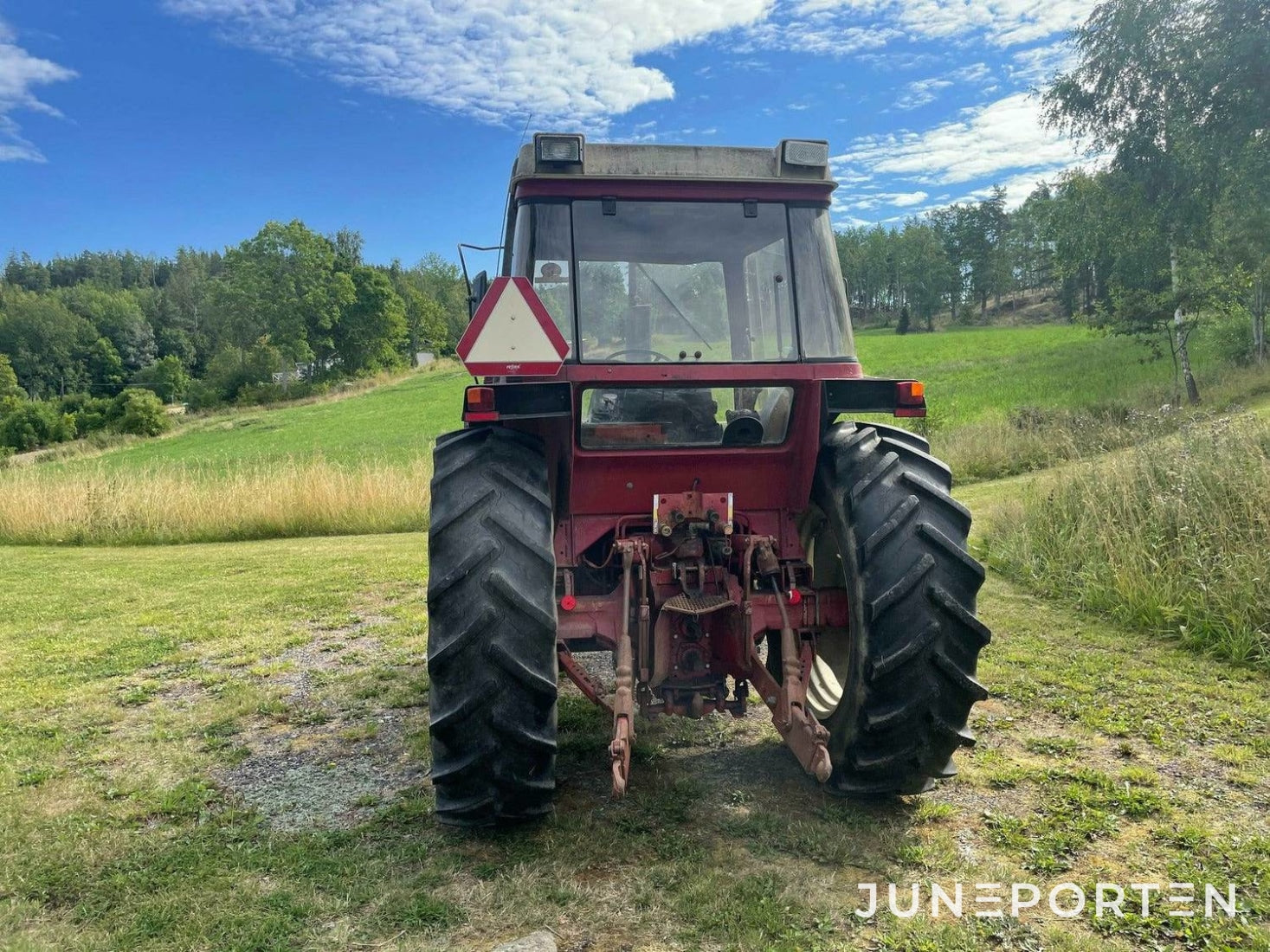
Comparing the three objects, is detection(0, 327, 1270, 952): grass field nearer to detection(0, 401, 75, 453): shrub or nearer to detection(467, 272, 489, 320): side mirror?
detection(467, 272, 489, 320): side mirror

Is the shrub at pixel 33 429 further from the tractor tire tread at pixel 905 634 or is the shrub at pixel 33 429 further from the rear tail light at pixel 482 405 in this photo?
the tractor tire tread at pixel 905 634

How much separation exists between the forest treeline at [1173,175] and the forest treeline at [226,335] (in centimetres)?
3915

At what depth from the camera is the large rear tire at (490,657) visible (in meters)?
2.89

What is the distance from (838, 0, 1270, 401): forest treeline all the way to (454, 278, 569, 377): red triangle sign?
1503cm

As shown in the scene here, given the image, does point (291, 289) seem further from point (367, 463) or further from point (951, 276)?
point (951, 276)

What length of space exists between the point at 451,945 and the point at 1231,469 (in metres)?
6.30

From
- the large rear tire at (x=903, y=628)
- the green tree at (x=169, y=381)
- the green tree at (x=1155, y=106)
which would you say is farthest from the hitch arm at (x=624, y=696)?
the green tree at (x=169, y=381)

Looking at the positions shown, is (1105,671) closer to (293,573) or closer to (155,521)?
(293,573)

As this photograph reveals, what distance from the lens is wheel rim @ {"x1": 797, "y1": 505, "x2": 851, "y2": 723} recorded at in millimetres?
3975

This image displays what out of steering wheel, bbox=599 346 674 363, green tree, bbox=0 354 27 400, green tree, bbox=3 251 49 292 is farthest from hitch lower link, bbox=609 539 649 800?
green tree, bbox=3 251 49 292

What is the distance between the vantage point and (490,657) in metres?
2.88

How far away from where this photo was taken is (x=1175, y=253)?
69.3ft

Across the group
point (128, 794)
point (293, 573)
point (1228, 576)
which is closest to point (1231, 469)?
point (1228, 576)

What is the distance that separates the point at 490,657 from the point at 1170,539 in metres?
5.46
